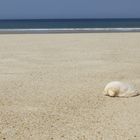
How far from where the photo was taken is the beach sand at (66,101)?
15.8ft

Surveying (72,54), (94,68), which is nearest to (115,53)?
(72,54)

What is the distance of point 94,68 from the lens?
9.49 m

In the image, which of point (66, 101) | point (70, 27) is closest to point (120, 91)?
point (66, 101)

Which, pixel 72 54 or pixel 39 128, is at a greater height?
pixel 72 54

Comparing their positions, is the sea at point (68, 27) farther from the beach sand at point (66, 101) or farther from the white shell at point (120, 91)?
the white shell at point (120, 91)

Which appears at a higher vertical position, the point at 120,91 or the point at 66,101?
the point at 120,91

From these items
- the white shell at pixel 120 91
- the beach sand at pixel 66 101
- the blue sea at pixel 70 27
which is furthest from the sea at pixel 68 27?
the white shell at pixel 120 91

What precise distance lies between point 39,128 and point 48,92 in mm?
2035

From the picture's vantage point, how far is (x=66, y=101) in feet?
20.6

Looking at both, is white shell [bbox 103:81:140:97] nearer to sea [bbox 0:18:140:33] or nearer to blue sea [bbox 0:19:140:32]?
sea [bbox 0:18:140:33]

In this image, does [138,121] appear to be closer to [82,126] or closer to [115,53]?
[82,126]

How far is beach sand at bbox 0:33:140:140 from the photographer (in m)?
4.82

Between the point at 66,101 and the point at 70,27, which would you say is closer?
the point at 66,101

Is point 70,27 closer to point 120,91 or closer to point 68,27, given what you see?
point 68,27
